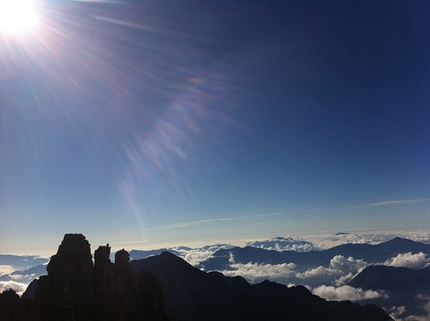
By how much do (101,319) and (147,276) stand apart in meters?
26.0

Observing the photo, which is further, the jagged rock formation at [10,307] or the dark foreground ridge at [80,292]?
the jagged rock formation at [10,307]

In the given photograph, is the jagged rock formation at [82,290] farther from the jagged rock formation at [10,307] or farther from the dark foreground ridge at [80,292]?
the jagged rock formation at [10,307]

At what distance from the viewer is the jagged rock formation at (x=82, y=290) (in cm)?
7269

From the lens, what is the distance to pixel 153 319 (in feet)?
298

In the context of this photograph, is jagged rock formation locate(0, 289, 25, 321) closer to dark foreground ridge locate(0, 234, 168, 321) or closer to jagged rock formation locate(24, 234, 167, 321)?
dark foreground ridge locate(0, 234, 168, 321)

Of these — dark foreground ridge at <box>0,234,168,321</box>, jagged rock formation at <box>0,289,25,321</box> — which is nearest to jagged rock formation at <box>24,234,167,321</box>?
dark foreground ridge at <box>0,234,168,321</box>

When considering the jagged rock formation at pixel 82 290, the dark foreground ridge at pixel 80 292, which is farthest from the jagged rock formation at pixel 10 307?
the jagged rock formation at pixel 82 290

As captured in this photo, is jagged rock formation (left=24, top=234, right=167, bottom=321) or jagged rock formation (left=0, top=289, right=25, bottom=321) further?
jagged rock formation (left=0, top=289, right=25, bottom=321)

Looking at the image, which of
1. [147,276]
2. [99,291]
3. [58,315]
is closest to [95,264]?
[99,291]

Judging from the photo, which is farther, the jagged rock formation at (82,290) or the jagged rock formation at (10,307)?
the jagged rock formation at (10,307)

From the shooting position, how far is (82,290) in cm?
7706

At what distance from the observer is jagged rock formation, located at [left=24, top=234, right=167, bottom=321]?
7269 centimetres

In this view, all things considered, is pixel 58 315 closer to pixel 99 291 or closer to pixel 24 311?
pixel 99 291

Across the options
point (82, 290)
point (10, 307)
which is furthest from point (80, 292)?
point (10, 307)
